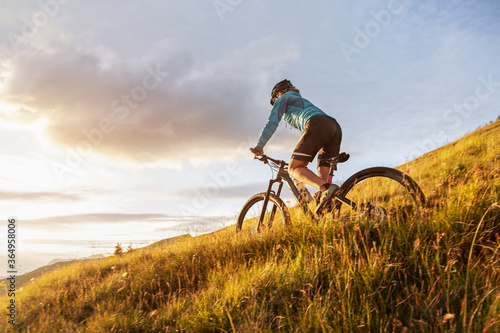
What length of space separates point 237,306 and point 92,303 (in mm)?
3145

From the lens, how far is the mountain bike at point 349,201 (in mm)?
3908

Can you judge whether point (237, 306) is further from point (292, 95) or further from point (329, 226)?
point (292, 95)

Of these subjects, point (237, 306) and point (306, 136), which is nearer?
point (237, 306)

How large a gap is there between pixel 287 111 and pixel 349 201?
1.89 metres

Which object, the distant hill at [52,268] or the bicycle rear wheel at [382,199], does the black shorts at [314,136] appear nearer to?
the bicycle rear wheel at [382,199]

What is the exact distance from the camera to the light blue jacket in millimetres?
5129

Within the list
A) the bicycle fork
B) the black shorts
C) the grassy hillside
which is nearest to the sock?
the grassy hillside

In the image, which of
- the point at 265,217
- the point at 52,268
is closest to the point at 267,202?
the point at 265,217

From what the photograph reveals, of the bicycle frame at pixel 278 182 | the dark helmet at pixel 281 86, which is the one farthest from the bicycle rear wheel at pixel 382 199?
the dark helmet at pixel 281 86

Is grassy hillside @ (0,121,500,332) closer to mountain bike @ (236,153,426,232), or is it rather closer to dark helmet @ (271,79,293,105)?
mountain bike @ (236,153,426,232)

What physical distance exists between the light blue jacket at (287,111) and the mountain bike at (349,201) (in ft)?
1.71

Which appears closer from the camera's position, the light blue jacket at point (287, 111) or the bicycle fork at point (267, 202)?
the light blue jacket at point (287, 111)

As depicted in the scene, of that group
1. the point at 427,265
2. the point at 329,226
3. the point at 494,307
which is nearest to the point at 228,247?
the point at 329,226

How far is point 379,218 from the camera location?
385 centimetres
